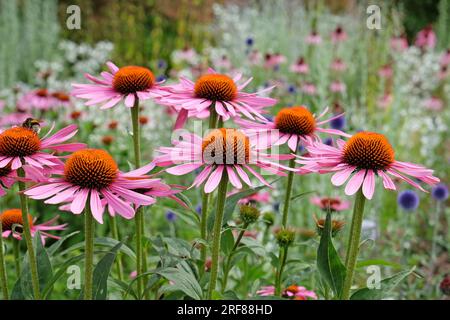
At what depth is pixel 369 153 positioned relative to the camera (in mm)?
1170

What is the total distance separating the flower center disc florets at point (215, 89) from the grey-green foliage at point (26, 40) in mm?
4386

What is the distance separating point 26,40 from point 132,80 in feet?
17.6

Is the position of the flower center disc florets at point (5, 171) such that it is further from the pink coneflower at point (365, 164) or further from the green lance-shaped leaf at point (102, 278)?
the pink coneflower at point (365, 164)

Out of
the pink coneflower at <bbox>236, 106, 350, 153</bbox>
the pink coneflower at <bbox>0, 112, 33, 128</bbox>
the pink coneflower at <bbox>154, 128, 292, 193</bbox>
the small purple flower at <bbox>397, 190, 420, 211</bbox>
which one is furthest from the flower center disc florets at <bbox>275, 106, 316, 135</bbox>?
the pink coneflower at <bbox>0, 112, 33, 128</bbox>

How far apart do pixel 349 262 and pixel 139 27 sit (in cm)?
643

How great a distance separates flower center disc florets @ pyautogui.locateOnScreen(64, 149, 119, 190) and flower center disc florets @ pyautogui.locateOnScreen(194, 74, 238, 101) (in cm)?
34

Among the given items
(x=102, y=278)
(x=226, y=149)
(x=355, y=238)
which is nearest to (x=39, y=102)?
Answer: (x=102, y=278)

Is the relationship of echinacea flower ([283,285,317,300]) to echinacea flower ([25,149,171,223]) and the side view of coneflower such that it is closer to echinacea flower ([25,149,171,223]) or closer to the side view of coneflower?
the side view of coneflower

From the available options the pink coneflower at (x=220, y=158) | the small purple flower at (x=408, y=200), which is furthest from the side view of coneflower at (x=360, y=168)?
the small purple flower at (x=408, y=200)

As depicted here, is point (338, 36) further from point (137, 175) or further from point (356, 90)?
point (137, 175)

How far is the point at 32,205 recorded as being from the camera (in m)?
3.16

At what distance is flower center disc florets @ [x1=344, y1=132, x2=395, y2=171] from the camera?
1.17 m
